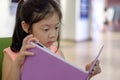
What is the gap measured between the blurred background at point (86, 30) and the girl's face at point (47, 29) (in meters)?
0.30

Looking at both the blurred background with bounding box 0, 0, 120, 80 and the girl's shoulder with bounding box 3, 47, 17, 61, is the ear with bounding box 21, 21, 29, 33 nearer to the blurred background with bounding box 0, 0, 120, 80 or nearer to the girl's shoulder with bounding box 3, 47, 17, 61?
the girl's shoulder with bounding box 3, 47, 17, 61

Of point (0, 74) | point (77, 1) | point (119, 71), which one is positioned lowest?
point (119, 71)

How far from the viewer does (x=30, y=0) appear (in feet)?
3.41

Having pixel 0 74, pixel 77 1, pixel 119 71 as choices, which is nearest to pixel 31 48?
pixel 0 74

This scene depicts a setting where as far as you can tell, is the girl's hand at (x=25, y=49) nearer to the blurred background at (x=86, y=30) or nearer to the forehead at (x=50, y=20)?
the forehead at (x=50, y=20)

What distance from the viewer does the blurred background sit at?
6.42 ft

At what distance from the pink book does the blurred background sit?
46 centimetres

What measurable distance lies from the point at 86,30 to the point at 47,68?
7.81m

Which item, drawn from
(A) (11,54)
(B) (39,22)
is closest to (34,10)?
(B) (39,22)

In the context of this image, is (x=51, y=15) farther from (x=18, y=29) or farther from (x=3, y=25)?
(x=3, y=25)

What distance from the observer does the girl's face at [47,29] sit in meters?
0.99

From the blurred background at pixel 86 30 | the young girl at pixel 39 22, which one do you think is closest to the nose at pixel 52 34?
the young girl at pixel 39 22

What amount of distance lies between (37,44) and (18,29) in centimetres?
25

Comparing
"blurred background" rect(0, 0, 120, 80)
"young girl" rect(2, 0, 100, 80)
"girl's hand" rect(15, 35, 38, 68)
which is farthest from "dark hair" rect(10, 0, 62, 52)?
"blurred background" rect(0, 0, 120, 80)
